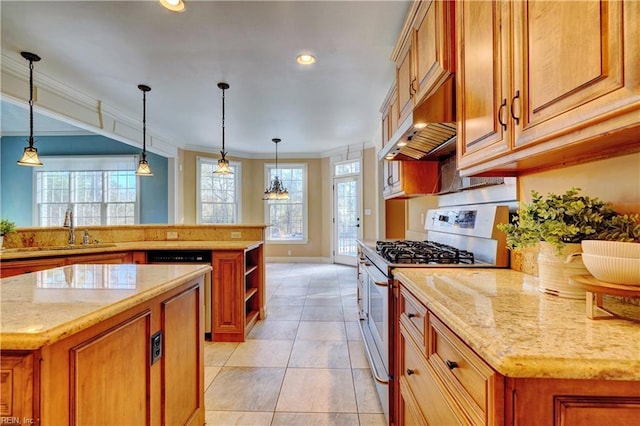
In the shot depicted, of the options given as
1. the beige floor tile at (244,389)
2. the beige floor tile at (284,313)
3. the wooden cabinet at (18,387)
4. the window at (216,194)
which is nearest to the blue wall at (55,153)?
the window at (216,194)

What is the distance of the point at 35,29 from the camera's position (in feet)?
7.77

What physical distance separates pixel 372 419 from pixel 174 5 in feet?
9.79

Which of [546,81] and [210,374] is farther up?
[546,81]

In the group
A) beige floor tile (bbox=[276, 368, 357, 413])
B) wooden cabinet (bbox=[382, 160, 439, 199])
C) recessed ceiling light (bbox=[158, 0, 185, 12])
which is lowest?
beige floor tile (bbox=[276, 368, 357, 413])

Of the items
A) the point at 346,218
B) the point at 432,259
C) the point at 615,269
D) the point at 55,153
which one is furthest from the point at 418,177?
the point at 55,153

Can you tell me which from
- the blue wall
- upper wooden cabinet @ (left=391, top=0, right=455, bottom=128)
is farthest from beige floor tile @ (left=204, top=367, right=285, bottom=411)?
the blue wall

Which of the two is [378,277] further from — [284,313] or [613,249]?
[284,313]

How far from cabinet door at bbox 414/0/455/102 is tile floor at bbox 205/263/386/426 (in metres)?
1.95

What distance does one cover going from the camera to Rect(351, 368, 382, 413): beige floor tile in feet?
5.99

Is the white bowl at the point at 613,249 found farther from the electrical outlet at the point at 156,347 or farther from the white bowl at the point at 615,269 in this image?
the electrical outlet at the point at 156,347

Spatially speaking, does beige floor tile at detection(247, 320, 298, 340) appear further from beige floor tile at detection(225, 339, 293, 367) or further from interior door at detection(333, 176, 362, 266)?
interior door at detection(333, 176, 362, 266)

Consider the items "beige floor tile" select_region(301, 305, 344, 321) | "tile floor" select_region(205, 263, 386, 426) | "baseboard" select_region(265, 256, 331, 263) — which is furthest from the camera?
"baseboard" select_region(265, 256, 331, 263)

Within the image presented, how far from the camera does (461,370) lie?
81cm

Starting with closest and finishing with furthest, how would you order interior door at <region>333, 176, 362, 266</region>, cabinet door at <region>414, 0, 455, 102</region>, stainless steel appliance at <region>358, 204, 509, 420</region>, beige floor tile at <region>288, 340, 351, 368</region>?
cabinet door at <region>414, 0, 455, 102</region> < stainless steel appliance at <region>358, 204, 509, 420</region> < beige floor tile at <region>288, 340, 351, 368</region> < interior door at <region>333, 176, 362, 266</region>
